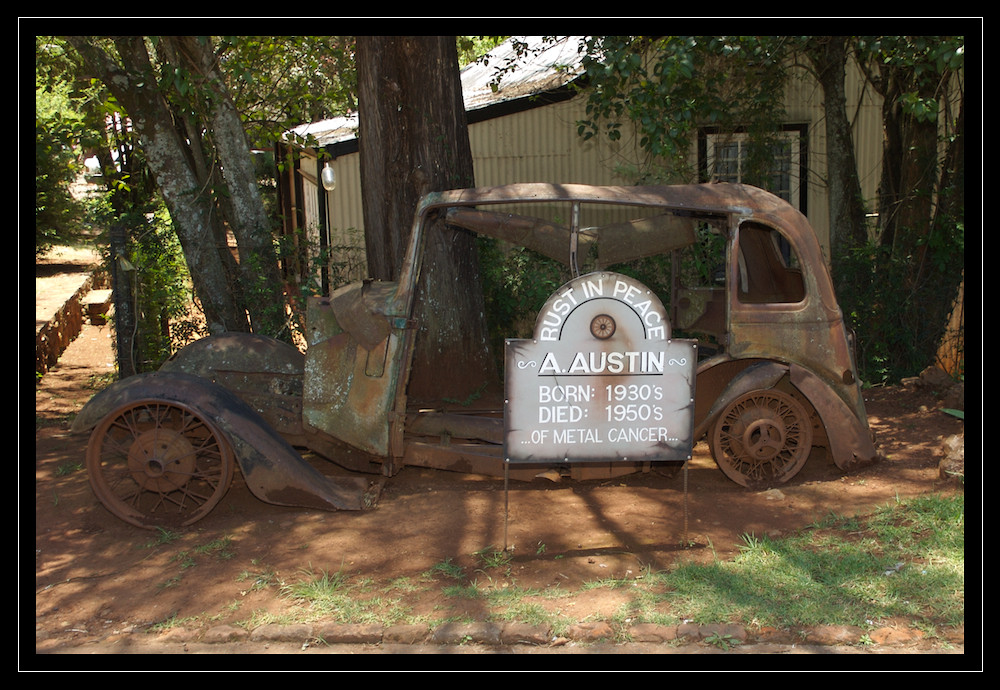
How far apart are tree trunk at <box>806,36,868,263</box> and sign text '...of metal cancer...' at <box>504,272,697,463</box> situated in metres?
5.20

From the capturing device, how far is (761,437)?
18.8 feet

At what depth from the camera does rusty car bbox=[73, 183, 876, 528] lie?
17.2 ft

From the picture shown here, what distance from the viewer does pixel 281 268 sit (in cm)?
877

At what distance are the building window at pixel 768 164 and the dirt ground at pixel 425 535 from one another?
460 cm

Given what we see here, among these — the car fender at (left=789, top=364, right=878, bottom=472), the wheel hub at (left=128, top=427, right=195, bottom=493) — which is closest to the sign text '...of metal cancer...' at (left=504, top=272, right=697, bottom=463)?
the car fender at (left=789, top=364, right=878, bottom=472)

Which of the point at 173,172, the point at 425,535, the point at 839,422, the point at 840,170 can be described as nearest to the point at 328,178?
the point at 173,172

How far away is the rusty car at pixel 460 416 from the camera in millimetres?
5246

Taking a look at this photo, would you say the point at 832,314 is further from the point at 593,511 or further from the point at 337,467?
the point at 337,467

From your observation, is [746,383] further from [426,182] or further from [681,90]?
[681,90]

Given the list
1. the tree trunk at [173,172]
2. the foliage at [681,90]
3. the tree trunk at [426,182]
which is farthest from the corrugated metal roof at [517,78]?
the tree trunk at [426,182]

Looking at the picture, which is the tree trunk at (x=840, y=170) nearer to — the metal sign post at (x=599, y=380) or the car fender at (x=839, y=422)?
the car fender at (x=839, y=422)

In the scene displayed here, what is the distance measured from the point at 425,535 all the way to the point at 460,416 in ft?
3.61

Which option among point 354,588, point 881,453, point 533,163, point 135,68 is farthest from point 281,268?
point 881,453

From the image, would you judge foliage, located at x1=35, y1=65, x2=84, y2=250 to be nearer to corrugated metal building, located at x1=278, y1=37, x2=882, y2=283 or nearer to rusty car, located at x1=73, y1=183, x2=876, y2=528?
corrugated metal building, located at x1=278, y1=37, x2=882, y2=283
